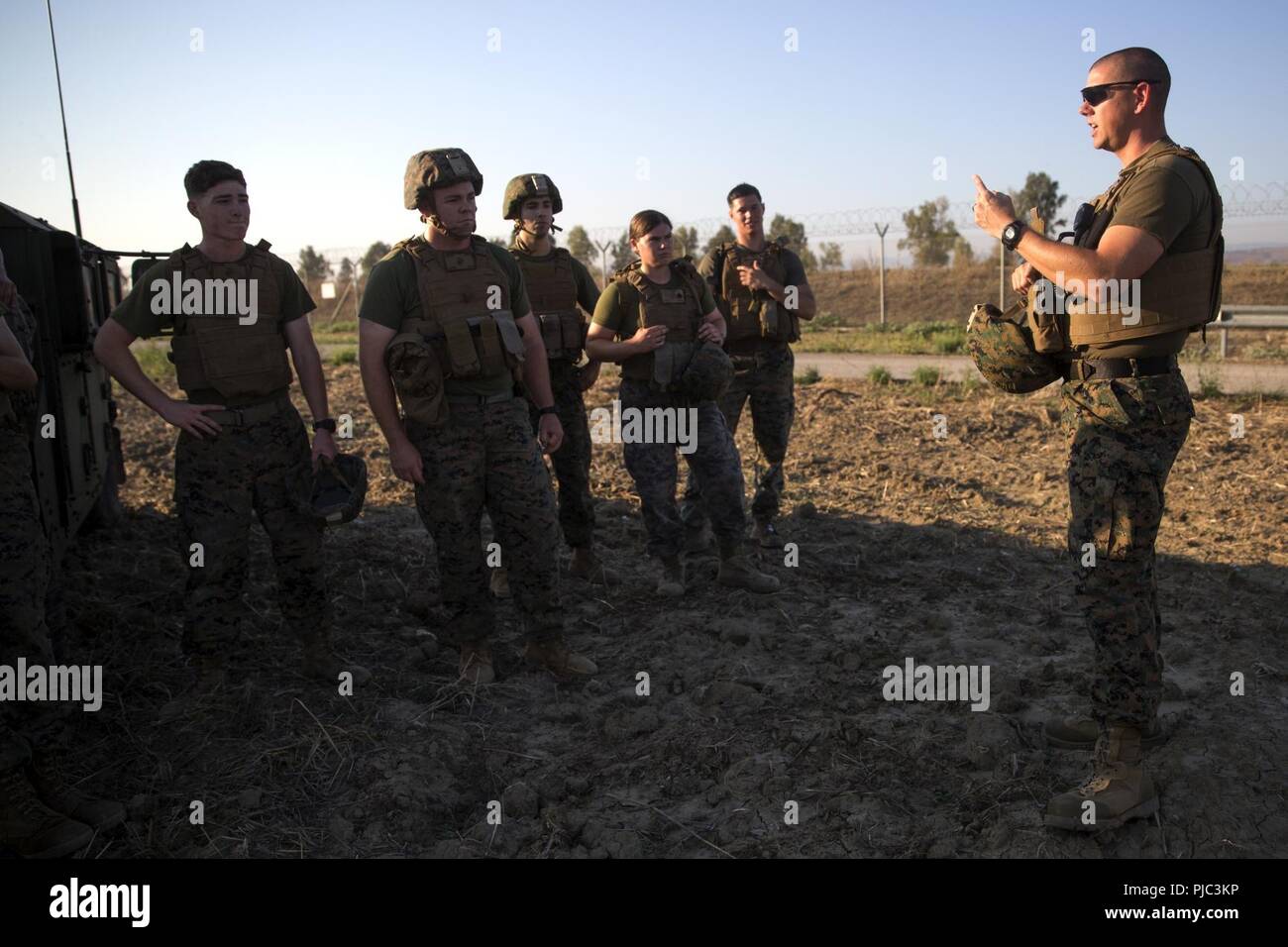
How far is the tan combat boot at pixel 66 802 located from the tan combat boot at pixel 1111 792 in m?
3.00

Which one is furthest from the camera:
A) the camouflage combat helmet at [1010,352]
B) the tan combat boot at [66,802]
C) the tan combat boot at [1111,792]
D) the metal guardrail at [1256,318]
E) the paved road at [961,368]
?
the metal guardrail at [1256,318]

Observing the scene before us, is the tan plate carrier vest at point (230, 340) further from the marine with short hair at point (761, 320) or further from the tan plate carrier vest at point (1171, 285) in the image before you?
the tan plate carrier vest at point (1171, 285)

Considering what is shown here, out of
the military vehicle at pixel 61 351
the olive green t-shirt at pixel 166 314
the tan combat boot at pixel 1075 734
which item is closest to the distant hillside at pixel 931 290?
the military vehicle at pixel 61 351

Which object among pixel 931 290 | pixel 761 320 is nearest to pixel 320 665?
pixel 761 320

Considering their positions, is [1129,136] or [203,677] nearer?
[1129,136]

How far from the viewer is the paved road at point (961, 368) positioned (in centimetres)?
1067

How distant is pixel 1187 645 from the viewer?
4.59 m

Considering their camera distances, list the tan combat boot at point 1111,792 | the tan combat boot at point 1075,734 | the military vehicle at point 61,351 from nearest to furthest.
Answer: the tan combat boot at point 1111,792 → the tan combat boot at point 1075,734 → the military vehicle at point 61,351

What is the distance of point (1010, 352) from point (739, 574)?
2.42 meters
